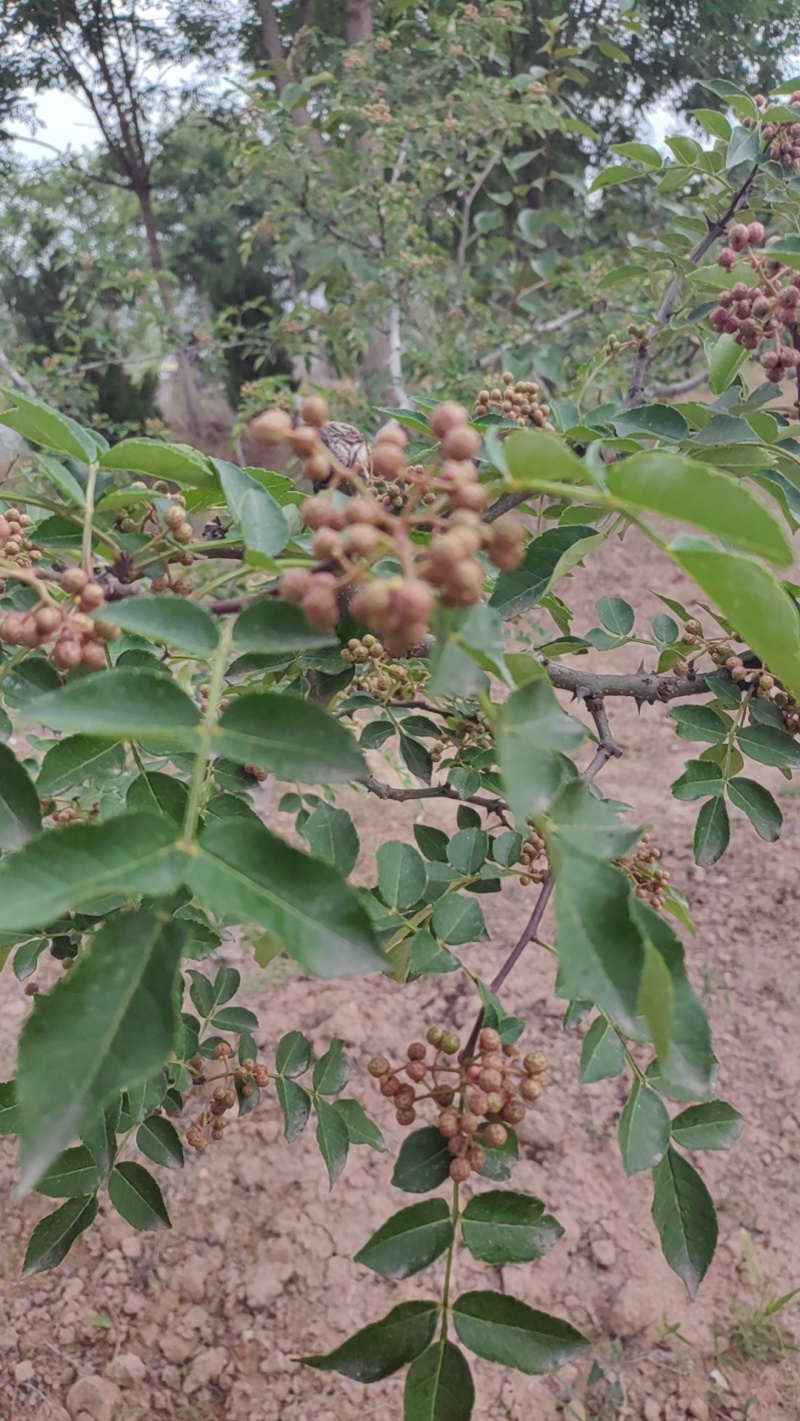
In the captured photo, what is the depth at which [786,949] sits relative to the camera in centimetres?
211

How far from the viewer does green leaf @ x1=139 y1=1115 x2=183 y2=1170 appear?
2.67ft

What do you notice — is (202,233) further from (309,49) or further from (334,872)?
(334,872)

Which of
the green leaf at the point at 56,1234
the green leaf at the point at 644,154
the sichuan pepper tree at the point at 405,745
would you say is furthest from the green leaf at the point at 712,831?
the green leaf at the point at 644,154

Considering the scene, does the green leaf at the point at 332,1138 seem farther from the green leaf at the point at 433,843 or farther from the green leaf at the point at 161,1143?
the green leaf at the point at 433,843

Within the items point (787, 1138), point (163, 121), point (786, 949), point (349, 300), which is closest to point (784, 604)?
point (787, 1138)

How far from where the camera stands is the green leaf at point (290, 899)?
34 centimetres

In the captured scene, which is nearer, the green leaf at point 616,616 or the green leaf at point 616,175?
the green leaf at point 616,616

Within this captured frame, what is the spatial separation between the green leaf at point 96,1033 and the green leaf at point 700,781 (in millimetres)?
596

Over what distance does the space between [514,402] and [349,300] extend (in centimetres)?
297

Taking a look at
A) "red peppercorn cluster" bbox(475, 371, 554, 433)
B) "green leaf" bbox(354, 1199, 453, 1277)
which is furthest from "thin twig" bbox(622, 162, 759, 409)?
"green leaf" bbox(354, 1199, 453, 1277)

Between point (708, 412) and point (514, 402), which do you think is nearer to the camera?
point (708, 412)

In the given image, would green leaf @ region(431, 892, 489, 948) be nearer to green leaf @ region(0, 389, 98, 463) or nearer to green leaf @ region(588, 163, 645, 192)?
green leaf @ region(0, 389, 98, 463)

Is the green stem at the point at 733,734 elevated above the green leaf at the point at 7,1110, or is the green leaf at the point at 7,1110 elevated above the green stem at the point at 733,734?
the green stem at the point at 733,734

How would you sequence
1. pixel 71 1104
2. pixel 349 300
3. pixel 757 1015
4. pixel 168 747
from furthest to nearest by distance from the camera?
pixel 349 300 < pixel 757 1015 < pixel 168 747 < pixel 71 1104
